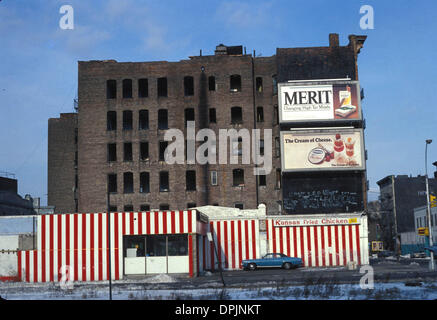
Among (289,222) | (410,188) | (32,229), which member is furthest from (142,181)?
(410,188)

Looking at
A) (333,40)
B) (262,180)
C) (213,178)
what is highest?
(333,40)

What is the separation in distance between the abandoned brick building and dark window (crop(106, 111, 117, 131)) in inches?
4.5

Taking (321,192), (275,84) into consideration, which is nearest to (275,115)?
(275,84)

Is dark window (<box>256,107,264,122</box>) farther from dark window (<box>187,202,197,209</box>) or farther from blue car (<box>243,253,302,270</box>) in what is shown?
blue car (<box>243,253,302,270</box>)

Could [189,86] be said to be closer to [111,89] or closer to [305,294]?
[111,89]

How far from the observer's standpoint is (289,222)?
50.0 m

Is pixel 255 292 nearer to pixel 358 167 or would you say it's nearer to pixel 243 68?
pixel 358 167

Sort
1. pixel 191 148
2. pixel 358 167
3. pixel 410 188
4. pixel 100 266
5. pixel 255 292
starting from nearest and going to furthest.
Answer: pixel 255 292
pixel 100 266
pixel 358 167
pixel 191 148
pixel 410 188

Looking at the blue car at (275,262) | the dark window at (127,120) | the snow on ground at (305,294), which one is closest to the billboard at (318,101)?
the dark window at (127,120)

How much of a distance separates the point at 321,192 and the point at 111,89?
26778 millimetres

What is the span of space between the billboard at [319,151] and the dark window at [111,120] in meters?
19.8

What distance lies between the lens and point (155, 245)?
38.5 m

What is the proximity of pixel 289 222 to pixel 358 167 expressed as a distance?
12653mm

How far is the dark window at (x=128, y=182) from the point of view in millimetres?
64606
